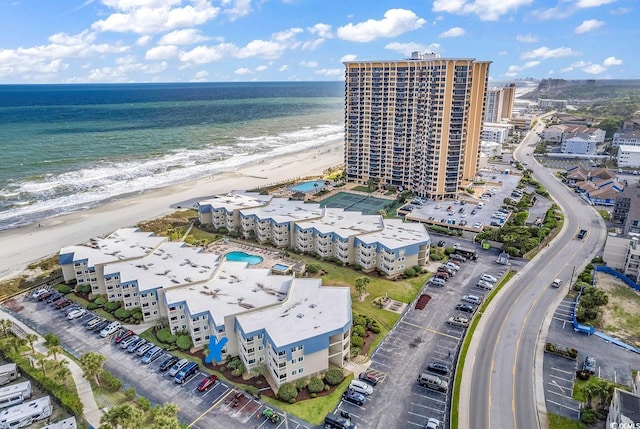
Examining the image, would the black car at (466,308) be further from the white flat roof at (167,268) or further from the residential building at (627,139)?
the residential building at (627,139)

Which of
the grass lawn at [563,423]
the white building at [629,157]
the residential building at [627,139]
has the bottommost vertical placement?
the grass lawn at [563,423]

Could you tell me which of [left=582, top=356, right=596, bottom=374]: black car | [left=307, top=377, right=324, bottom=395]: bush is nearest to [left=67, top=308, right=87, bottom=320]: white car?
[left=307, top=377, right=324, bottom=395]: bush

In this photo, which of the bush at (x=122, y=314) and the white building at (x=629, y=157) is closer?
the bush at (x=122, y=314)

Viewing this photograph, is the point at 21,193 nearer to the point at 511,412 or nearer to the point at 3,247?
the point at 3,247

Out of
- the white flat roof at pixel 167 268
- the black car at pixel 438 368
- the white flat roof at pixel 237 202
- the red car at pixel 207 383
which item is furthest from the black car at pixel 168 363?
the white flat roof at pixel 237 202

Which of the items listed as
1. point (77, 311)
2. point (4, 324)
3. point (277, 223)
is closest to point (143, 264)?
point (77, 311)
